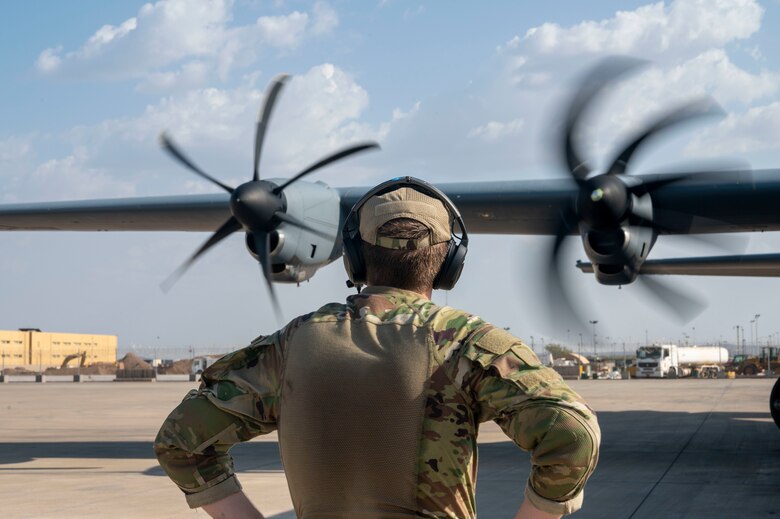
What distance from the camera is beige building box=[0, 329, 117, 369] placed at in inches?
3022

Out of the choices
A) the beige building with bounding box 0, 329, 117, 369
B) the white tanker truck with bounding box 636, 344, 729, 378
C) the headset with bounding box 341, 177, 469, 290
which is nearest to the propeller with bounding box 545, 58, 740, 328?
the headset with bounding box 341, 177, 469, 290

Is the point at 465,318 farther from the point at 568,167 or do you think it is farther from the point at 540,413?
the point at 568,167

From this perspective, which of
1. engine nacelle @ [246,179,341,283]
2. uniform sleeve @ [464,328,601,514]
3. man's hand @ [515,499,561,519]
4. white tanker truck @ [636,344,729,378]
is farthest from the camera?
white tanker truck @ [636,344,729,378]

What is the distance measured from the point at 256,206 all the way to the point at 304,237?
3.70 feet

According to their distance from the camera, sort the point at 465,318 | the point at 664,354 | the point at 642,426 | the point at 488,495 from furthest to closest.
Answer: the point at 664,354 → the point at 642,426 → the point at 488,495 → the point at 465,318

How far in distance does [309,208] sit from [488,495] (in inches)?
264

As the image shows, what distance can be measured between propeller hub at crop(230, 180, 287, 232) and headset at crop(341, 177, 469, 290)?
36.0 ft

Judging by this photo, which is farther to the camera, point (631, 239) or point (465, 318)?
→ point (631, 239)

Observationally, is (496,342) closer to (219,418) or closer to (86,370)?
(219,418)

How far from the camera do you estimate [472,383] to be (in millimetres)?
2092

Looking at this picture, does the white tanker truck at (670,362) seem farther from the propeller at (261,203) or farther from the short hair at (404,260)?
the short hair at (404,260)

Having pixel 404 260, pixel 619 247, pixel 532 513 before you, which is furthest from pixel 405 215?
pixel 619 247

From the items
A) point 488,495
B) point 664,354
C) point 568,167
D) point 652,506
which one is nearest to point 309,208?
point 568,167

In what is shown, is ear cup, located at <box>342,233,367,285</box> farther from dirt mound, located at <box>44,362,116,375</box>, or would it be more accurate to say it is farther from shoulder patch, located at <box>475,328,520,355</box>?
dirt mound, located at <box>44,362,116,375</box>
